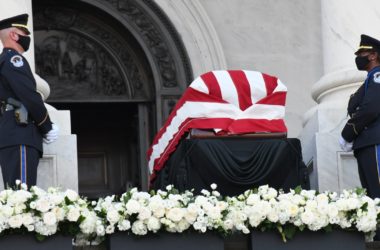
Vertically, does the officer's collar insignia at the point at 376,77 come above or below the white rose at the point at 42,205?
above

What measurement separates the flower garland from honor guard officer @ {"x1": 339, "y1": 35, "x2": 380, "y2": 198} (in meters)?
1.32

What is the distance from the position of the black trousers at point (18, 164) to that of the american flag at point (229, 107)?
53.1 inches

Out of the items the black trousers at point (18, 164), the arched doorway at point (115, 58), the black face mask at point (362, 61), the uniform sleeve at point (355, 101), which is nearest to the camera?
the black trousers at point (18, 164)

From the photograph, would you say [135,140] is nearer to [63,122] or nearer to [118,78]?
[118,78]

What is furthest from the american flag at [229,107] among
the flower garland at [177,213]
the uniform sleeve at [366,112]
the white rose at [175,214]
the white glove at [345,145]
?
the white rose at [175,214]

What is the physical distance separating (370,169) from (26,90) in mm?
3028

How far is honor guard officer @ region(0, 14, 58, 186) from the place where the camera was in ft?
39.2

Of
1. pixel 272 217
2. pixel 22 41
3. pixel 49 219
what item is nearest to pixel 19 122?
pixel 22 41

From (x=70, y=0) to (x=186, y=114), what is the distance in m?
4.63

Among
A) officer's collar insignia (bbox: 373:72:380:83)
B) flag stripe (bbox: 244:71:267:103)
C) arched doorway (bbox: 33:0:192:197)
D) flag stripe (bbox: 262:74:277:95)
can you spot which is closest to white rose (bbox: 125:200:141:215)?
flag stripe (bbox: 244:71:267:103)

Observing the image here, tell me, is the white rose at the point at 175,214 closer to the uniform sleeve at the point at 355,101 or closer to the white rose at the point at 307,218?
the white rose at the point at 307,218

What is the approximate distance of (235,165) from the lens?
489 inches

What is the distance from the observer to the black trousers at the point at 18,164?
11.9 m

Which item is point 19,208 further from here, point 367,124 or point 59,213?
point 367,124
